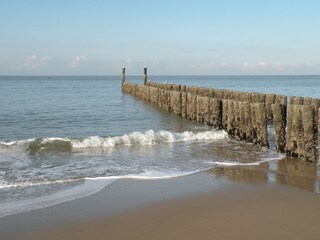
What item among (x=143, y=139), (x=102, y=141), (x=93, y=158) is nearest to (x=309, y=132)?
(x=93, y=158)

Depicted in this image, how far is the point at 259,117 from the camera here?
11.3 m

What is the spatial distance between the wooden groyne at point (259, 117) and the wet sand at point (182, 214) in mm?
2187

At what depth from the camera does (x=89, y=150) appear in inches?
466

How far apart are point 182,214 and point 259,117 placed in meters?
6.33

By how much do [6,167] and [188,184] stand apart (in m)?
4.44

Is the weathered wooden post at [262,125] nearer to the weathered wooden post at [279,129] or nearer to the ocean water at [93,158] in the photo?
the ocean water at [93,158]

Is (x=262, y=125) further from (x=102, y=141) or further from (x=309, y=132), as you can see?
(x=102, y=141)

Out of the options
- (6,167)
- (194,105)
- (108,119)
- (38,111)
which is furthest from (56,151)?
(38,111)

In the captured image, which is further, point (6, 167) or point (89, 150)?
point (89, 150)

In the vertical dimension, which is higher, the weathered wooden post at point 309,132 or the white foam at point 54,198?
the weathered wooden post at point 309,132

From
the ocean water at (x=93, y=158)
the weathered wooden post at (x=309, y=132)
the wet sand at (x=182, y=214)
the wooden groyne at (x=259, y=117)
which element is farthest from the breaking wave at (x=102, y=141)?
the wet sand at (x=182, y=214)

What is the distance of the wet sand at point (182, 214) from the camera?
4.99 meters

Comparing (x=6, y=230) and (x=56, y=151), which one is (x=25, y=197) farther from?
(x=56, y=151)

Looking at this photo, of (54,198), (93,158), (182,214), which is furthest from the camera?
(93,158)
